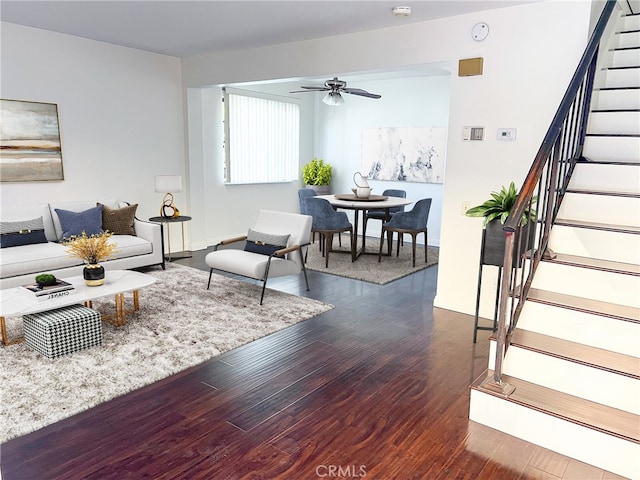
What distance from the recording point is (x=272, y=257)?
190 inches

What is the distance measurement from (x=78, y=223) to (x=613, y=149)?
5.30 meters

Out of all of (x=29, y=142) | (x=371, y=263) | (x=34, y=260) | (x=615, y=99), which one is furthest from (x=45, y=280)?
(x=615, y=99)

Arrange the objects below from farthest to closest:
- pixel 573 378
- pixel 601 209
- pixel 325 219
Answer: pixel 325 219 → pixel 601 209 → pixel 573 378

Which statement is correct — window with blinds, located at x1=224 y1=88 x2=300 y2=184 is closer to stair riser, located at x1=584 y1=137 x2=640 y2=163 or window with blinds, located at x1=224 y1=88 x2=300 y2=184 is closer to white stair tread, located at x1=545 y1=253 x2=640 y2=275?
stair riser, located at x1=584 y1=137 x2=640 y2=163

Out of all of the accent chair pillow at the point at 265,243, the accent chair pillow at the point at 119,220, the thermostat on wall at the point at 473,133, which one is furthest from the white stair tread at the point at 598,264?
the accent chair pillow at the point at 119,220

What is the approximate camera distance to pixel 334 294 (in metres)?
5.02

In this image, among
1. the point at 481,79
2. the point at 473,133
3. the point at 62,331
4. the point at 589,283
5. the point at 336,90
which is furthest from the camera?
the point at 336,90

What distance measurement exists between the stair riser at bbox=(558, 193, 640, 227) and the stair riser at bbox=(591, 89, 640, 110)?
1.18 meters

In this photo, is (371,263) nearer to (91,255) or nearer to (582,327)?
(91,255)

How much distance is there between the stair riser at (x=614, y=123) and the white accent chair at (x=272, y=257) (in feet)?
9.25

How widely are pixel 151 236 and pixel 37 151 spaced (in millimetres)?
1585

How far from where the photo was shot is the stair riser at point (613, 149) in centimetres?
351

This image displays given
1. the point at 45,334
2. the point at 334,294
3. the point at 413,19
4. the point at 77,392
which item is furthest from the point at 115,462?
the point at 413,19

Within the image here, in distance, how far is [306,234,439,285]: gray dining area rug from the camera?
5793 millimetres
